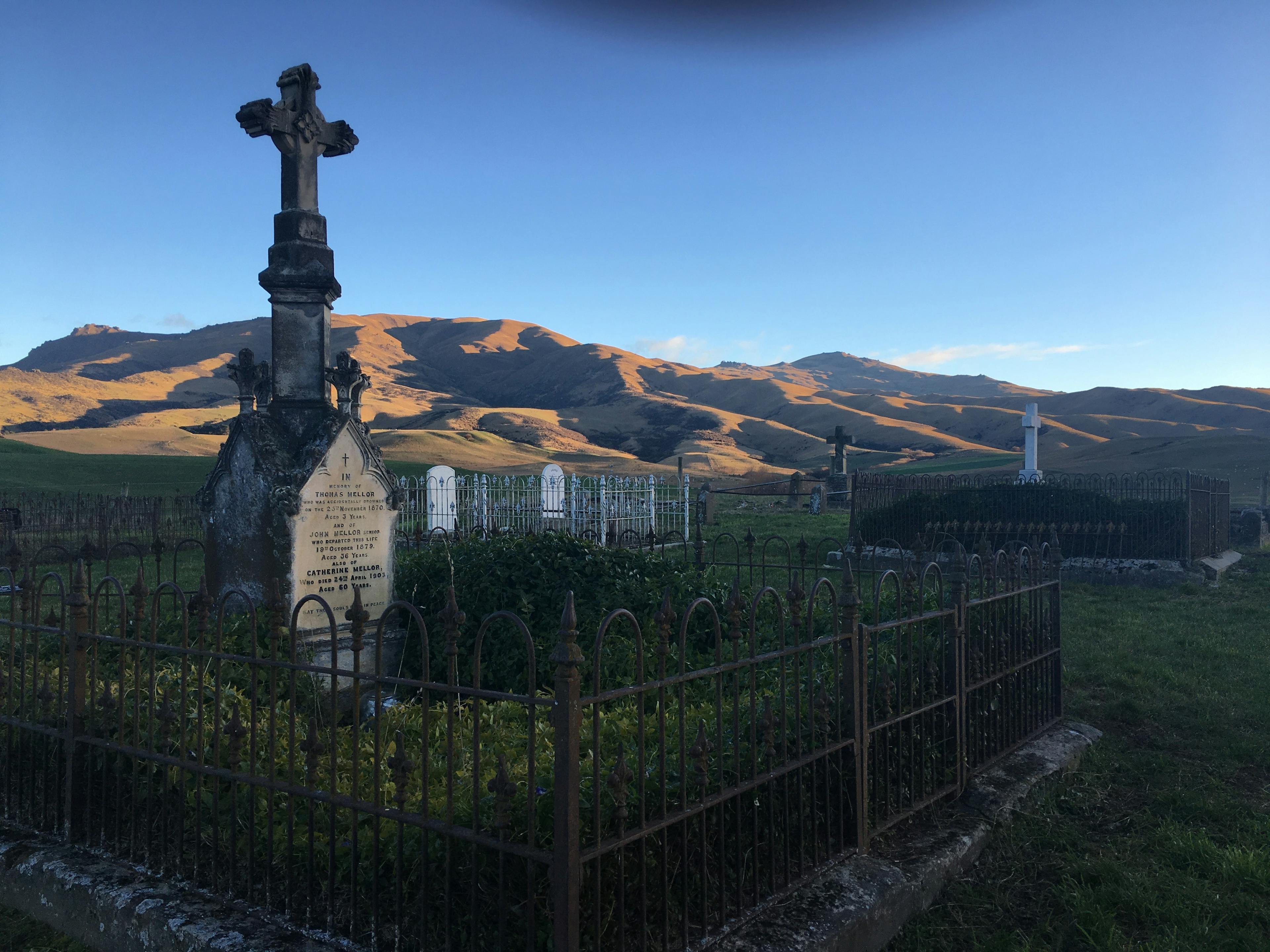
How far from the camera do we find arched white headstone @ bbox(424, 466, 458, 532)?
57.5 feet

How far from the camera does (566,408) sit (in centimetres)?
11375

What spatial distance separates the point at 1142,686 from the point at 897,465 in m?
53.0

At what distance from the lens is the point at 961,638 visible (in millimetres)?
4863

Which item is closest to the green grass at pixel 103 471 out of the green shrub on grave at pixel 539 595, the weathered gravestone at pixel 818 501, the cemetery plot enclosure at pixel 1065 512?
the weathered gravestone at pixel 818 501

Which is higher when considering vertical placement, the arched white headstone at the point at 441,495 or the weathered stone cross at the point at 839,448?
the weathered stone cross at the point at 839,448

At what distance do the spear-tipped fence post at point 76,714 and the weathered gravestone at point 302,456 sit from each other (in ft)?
6.36

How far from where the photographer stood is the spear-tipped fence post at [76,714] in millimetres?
4035

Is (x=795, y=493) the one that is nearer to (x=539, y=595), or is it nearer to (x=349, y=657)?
(x=539, y=595)

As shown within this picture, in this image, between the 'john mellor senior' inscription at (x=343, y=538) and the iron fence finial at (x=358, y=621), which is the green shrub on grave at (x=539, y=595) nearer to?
the 'john mellor senior' inscription at (x=343, y=538)

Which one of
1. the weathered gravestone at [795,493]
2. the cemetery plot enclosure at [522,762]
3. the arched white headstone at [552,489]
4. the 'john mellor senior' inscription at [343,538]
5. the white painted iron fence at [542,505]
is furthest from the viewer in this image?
the weathered gravestone at [795,493]

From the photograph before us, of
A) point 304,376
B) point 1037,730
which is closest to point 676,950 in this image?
point 1037,730

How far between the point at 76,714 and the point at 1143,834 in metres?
5.58

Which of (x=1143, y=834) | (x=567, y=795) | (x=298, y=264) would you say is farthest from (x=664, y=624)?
(x=298, y=264)

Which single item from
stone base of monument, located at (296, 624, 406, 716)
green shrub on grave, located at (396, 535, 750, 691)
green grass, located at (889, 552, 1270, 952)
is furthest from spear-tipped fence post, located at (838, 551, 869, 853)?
stone base of monument, located at (296, 624, 406, 716)
